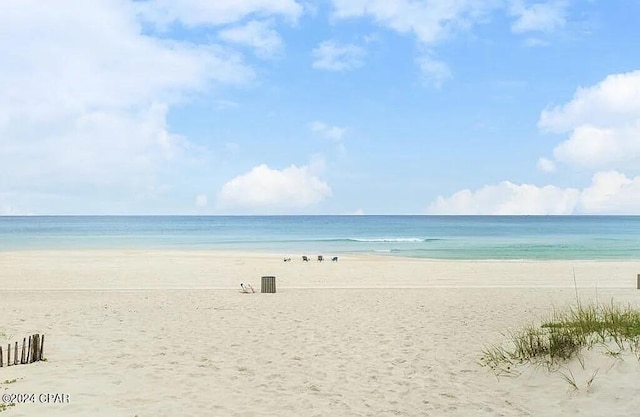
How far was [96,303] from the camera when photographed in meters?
15.6

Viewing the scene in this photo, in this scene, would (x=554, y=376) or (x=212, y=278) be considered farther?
(x=212, y=278)

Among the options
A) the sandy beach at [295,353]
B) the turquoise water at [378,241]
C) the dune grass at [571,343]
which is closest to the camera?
the sandy beach at [295,353]

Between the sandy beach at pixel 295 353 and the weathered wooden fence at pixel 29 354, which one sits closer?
the sandy beach at pixel 295 353

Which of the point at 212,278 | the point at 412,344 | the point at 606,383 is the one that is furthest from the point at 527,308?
the point at 212,278

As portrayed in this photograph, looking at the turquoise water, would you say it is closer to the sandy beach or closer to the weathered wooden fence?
the sandy beach

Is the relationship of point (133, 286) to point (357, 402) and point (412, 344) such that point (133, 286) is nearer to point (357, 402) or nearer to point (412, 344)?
point (412, 344)

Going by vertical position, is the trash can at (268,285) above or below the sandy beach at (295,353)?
above

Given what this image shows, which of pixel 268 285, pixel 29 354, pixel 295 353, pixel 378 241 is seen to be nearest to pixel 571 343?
pixel 295 353

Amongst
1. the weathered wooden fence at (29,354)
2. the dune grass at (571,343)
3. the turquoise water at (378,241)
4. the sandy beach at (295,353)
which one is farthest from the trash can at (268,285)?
the turquoise water at (378,241)

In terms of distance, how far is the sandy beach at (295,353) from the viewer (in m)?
7.04

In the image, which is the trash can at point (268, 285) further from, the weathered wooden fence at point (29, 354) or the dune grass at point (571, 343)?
the dune grass at point (571, 343)

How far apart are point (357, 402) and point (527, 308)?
9.05m

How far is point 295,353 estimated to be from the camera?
9719 millimetres

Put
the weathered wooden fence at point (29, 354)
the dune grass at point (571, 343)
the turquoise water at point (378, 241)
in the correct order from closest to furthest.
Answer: the dune grass at point (571, 343), the weathered wooden fence at point (29, 354), the turquoise water at point (378, 241)
